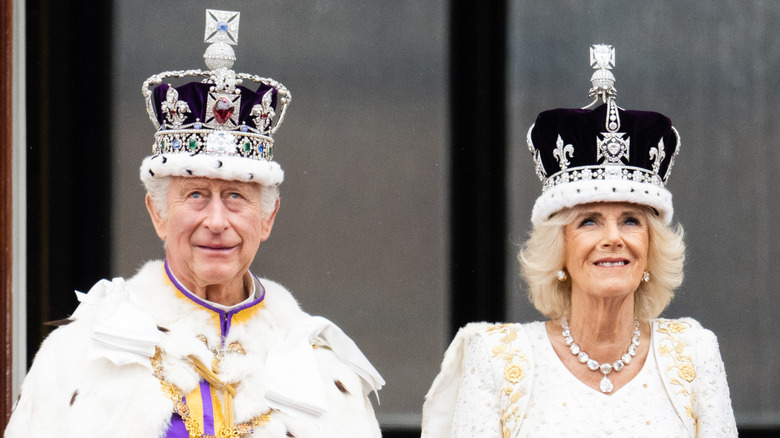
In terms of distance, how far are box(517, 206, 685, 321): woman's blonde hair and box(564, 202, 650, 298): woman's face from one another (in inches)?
1.4

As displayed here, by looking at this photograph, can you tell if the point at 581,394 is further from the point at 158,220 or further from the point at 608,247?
the point at 158,220

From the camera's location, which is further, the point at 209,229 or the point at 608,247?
the point at 608,247

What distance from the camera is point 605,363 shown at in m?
3.87

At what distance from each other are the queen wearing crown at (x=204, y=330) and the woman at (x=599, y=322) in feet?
1.75

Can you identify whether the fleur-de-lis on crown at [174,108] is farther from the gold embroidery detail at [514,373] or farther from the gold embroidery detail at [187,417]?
the gold embroidery detail at [514,373]

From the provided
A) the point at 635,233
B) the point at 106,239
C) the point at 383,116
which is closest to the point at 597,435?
the point at 635,233

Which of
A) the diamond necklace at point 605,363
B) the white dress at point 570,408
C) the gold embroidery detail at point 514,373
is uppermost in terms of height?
the diamond necklace at point 605,363

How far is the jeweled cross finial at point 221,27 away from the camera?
146 inches

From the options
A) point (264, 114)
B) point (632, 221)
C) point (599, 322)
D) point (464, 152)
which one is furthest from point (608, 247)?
point (464, 152)

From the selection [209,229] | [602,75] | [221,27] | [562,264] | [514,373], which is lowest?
[514,373]

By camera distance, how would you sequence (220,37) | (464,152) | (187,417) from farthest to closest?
(464,152) < (220,37) < (187,417)

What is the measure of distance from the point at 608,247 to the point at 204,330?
1393 mm

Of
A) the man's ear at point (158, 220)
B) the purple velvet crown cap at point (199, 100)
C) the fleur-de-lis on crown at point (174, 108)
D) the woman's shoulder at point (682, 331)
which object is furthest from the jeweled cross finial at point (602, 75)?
the man's ear at point (158, 220)

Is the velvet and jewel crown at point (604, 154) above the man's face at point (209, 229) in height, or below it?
above
